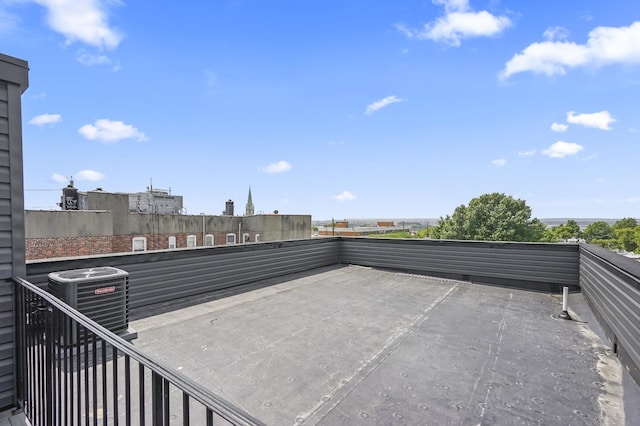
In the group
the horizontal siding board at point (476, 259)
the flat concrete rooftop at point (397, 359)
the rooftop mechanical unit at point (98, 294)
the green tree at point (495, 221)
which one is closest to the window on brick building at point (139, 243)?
the horizontal siding board at point (476, 259)

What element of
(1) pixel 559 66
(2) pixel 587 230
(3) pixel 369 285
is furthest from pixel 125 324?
(2) pixel 587 230

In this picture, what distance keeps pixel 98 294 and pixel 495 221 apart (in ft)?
90.9

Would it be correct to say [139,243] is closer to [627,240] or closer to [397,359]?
[397,359]

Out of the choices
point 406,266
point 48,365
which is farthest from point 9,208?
point 406,266

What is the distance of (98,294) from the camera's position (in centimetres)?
335

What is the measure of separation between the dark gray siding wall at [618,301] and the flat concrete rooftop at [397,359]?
18cm

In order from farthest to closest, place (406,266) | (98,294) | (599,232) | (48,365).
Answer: (599,232) → (406,266) → (98,294) → (48,365)

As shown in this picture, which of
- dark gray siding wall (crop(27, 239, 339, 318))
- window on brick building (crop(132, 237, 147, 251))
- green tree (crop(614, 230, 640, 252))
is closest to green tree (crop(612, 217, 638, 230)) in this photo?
green tree (crop(614, 230, 640, 252))

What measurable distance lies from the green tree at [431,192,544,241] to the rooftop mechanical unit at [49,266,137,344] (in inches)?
1046

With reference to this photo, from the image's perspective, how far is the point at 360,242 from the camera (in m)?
9.08

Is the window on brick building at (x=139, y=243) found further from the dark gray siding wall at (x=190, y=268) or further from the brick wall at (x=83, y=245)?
the dark gray siding wall at (x=190, y=268)

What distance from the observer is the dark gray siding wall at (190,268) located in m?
4.43

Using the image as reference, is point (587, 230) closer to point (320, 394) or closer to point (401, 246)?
point (401, 246)

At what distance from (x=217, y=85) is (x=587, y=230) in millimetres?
89457
